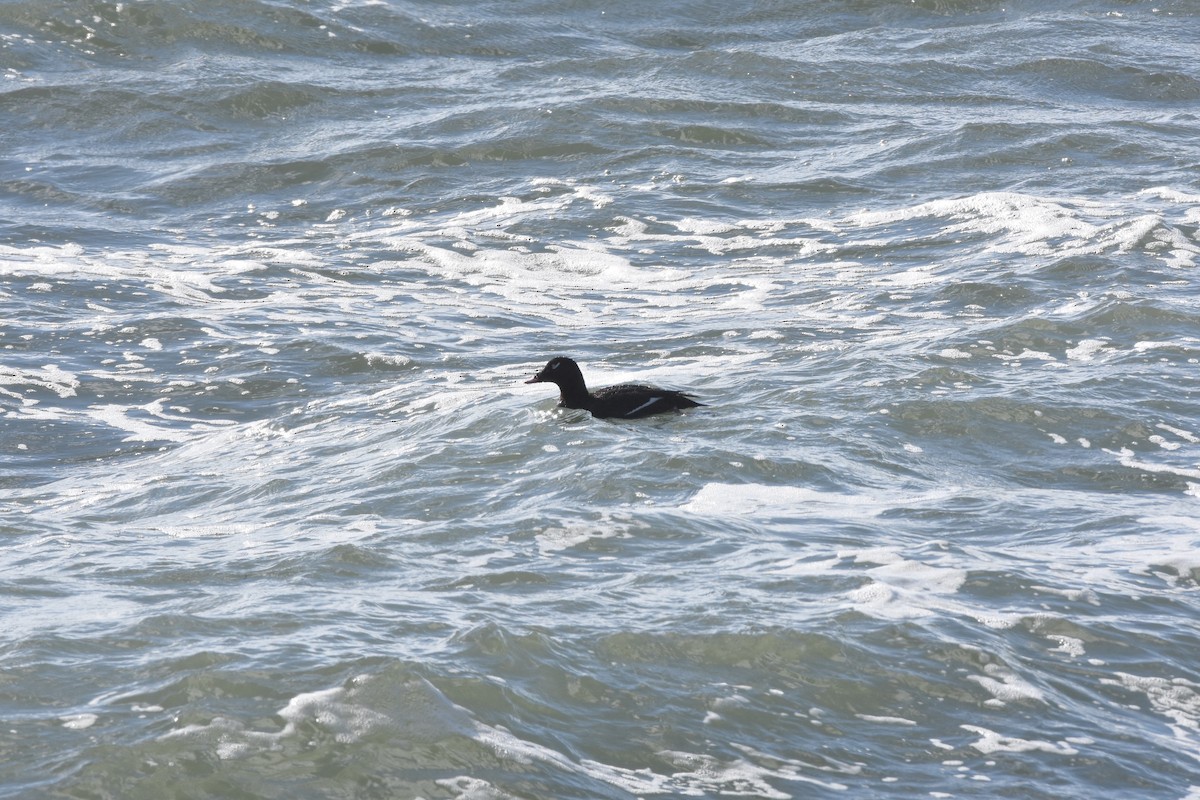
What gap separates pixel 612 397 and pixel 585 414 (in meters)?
0.20

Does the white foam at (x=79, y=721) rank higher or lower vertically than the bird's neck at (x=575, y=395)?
higher

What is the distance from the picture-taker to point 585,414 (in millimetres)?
9047

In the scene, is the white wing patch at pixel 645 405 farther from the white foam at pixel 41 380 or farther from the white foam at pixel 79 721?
the white foam at pixel 79 721

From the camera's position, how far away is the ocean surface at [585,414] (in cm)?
506

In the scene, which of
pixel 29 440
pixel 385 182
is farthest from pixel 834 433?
pixel 385 182

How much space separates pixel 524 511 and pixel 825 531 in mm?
1432

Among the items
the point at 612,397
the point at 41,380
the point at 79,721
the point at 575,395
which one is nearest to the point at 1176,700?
the point at 79,721

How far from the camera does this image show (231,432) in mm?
9570

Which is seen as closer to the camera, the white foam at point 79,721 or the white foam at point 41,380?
the white foam at point 79,721

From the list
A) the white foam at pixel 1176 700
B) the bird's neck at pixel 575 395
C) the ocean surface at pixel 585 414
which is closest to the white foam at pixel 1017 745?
the ocean surface at pixel 585 414

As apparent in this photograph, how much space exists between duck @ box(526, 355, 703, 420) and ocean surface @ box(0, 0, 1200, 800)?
0.52 feet

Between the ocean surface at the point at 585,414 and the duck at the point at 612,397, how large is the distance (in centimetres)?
16

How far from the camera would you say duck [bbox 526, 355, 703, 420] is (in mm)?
8891

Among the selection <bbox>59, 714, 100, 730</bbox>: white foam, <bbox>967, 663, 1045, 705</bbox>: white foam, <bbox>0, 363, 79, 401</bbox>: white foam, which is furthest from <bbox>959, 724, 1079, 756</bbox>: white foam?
<bbox>0, 363, 79, 401</bbox>: white foam
